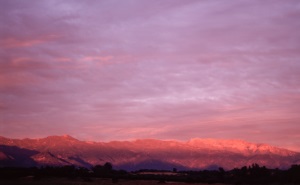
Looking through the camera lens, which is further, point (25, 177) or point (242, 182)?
point (242, 182)

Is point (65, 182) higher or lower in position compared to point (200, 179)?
lower

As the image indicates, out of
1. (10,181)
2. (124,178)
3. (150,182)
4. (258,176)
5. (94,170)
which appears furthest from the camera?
(94,170)

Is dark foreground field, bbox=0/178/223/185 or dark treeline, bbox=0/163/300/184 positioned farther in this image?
dark treeline, bbox=0/163/300/184

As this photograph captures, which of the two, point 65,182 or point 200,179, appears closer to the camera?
point 65,182

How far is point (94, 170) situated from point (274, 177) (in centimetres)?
4798

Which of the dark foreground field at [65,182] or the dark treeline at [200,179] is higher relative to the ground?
the dark treeline at [200,179]

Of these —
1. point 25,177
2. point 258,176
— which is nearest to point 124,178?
point 25,177

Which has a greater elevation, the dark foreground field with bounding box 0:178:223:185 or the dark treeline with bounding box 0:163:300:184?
the dark treeline with bounding box 0:163:300:184

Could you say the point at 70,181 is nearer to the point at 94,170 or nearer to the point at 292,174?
the point at 94,170

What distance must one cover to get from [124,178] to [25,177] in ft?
69.3

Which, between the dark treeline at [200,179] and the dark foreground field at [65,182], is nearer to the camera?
the dark foreground field at [65,182]

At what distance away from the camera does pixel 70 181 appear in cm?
8644

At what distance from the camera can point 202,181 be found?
317 feet

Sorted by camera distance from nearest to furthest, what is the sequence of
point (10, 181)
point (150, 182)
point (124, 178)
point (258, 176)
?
1. point (10, 181)
2. point (150, 182)
3. point (124, 178)
4. point (258, 176)
